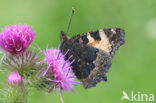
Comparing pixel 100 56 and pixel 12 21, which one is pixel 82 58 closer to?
pixel 100 56

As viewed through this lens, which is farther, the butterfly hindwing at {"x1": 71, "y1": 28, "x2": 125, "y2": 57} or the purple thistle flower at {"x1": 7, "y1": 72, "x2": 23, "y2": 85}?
the butterfly hindwing at {"x1": 71, "y1": 28, "x2": 125, "y2": 57}

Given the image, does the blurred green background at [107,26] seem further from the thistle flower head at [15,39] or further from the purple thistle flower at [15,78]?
the thistle flower head at [15,39]

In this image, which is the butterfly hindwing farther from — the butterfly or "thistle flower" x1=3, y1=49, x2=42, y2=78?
"thistle flower" x1=3, y1=49, x2=42, y2=78

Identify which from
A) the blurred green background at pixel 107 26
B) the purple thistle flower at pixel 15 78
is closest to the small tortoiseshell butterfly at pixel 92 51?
the purple thistle flower at pixel 15 78

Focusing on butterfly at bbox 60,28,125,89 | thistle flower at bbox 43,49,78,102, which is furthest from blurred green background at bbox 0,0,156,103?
thistle flower at bbox 43,49,78,102

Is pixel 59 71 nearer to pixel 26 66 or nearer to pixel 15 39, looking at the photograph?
pixel 26 66

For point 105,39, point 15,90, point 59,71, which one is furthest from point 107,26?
point 15,90

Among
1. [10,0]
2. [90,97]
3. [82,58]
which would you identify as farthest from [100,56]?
[10,0]
